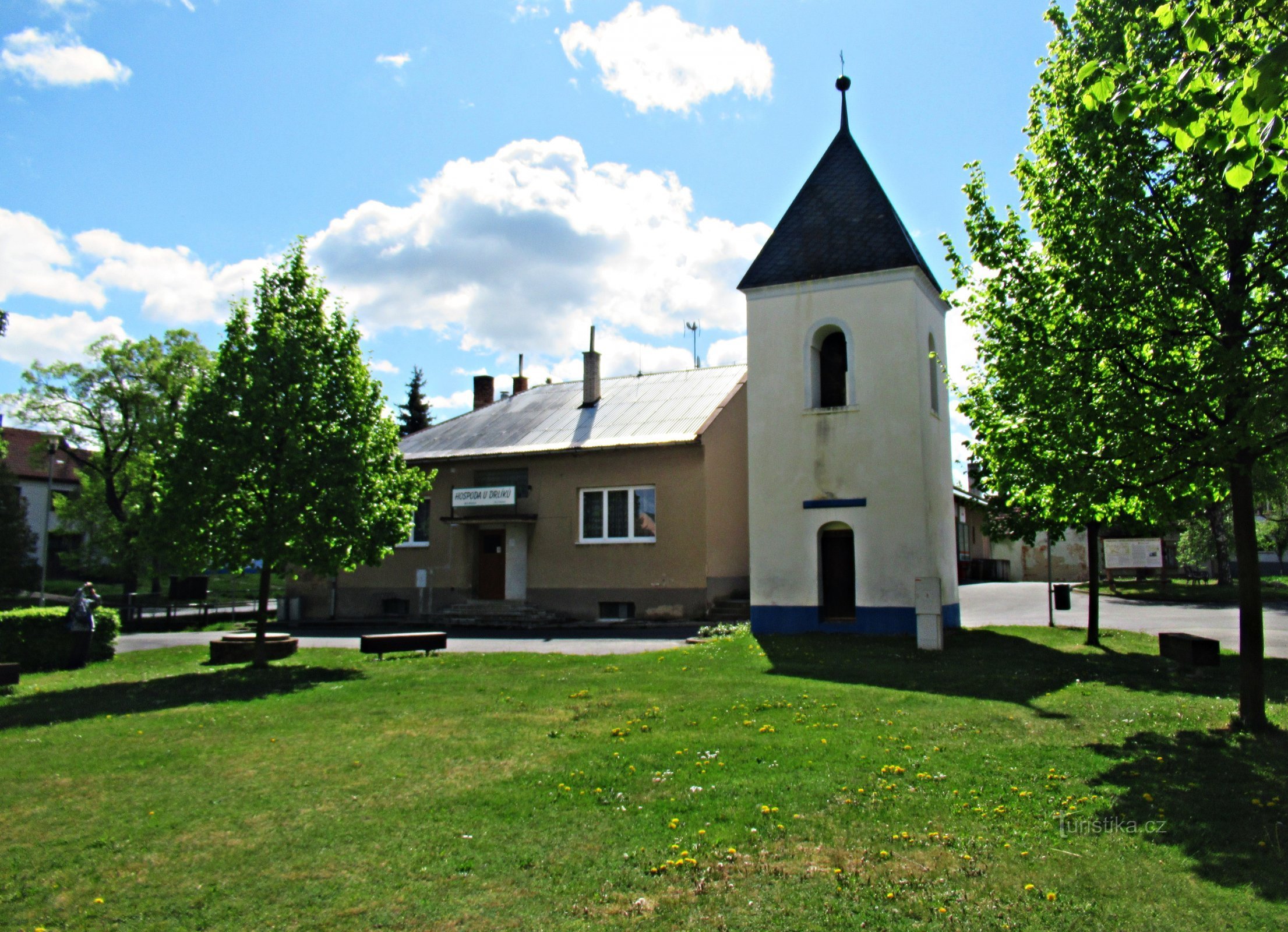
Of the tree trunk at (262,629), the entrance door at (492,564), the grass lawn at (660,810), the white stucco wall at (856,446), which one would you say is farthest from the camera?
the entrance door at (492,564)

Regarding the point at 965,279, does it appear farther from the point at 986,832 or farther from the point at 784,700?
the point at 986,832

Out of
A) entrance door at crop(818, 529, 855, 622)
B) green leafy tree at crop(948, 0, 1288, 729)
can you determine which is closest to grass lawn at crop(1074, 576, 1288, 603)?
entrance door at crop(818, 529, 855, 622)

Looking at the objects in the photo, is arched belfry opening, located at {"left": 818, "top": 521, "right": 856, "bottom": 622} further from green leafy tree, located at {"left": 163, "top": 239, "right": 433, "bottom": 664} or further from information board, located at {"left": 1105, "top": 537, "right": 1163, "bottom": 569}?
information board, located at {"left": 1105, "top": 537, "right": 1163, "bottom": 569}

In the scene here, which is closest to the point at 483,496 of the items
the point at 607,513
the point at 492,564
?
the point at 492,564

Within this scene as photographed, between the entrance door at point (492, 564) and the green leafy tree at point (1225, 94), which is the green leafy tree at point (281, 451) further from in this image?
the green leafy tree at point (1225, 94)

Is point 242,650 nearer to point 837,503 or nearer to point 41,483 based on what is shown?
point 837,503

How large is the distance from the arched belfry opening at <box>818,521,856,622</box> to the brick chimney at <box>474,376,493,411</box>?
23.8 meters

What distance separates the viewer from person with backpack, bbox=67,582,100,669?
18734mm

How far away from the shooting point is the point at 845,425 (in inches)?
803

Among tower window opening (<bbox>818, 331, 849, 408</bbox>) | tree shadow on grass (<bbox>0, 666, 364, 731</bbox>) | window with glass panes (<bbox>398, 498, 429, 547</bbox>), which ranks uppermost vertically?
tower window opening (<bbox>818, 331, 849, 408</bbox>)

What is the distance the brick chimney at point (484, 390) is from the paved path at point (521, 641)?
15184mm

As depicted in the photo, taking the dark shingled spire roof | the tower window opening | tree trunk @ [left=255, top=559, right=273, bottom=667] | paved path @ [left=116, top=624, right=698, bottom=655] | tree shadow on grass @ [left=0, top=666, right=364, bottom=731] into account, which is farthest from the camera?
the tower window opening

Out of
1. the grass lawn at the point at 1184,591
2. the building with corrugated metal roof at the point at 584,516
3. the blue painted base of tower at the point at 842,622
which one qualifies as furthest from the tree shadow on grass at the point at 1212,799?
the grass lawn at the point at 1184,591

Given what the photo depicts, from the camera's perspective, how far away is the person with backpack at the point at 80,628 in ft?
61.5
